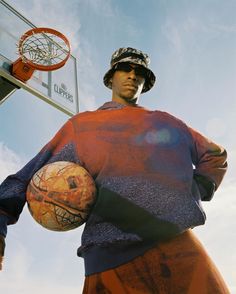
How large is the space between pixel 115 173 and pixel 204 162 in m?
0.81

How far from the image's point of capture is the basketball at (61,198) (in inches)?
98.7

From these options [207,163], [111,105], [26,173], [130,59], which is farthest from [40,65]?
[207,163]

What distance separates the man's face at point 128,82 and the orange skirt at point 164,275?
140 cm

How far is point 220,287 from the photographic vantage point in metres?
2.37

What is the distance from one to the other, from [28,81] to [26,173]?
20.1ft

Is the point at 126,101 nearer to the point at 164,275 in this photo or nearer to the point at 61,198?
the point at 61,198

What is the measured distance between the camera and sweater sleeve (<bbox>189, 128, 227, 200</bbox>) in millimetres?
2893

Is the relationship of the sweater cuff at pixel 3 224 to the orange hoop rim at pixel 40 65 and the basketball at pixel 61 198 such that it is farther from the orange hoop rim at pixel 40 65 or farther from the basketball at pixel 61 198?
the orange hoop rim at pixel 40 65

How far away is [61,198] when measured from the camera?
8.21 feet

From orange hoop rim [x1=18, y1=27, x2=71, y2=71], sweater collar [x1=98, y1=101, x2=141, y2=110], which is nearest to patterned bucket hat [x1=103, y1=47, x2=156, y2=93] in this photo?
sweater collar [x1=98, y1=101, x2=141, y2=110]

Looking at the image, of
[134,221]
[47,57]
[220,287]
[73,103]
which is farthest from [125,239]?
[73,103]

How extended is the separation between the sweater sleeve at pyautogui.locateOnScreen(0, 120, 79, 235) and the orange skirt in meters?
0.73

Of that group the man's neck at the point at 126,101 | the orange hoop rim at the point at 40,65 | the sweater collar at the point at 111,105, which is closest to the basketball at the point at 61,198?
the sweater collar at the point at 111,105

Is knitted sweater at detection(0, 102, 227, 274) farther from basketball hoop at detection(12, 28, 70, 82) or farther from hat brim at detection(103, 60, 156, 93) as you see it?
basketball hoop at detection(12, 28, 70, 82)
